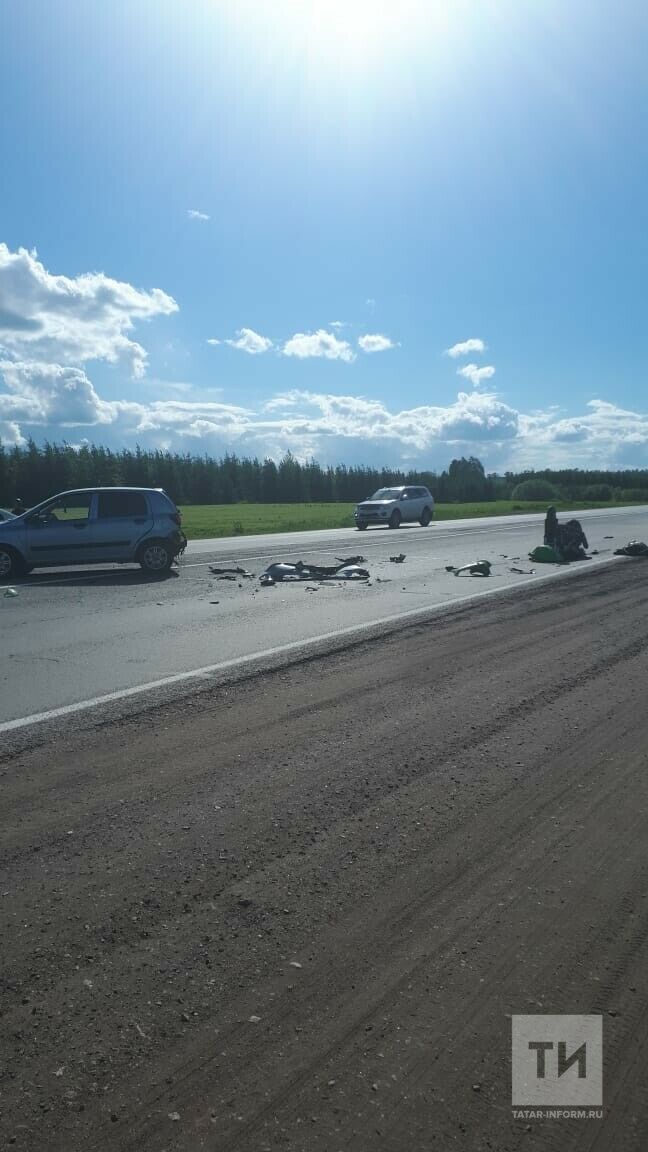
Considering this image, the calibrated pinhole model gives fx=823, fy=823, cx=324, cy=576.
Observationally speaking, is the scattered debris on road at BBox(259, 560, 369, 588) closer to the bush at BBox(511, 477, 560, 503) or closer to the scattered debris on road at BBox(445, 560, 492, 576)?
the scattered debris on road at BBox(445, 560, 492, 576)

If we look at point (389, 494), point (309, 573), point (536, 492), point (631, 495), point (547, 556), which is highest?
point (536, 492)

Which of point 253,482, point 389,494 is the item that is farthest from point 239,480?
point 389,494

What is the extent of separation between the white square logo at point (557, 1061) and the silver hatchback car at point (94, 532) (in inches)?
604

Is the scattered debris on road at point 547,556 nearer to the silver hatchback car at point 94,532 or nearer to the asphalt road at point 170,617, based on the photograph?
the asphalt road at point 170,617

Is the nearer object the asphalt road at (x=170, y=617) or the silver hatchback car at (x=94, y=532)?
the asphalt road at (x=170, y=617)

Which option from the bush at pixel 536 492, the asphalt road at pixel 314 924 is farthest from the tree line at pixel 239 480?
the asphalt road at pixel 314 924

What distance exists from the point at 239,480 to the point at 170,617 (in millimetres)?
125690

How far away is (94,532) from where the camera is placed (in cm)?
1714

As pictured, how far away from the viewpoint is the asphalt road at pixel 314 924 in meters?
2.36

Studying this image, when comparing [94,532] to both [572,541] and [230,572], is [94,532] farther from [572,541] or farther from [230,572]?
[572,541]

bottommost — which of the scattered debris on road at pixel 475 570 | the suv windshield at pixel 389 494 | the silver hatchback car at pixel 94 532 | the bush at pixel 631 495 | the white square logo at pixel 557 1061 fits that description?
the white square logo at pixel 557 1061

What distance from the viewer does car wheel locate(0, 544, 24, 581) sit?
1641 centimetres

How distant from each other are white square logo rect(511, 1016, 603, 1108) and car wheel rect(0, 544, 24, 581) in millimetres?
15473

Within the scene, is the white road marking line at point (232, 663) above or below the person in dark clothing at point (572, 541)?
below
